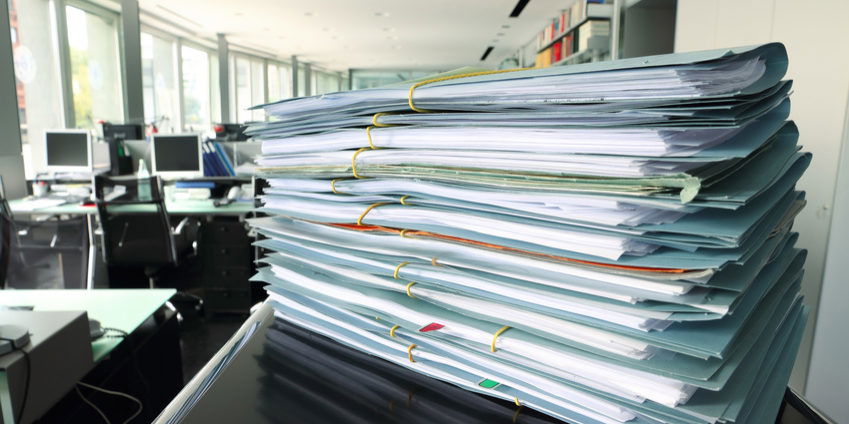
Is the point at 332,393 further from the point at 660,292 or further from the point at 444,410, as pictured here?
the point at 660,292

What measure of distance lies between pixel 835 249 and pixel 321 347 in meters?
2.26

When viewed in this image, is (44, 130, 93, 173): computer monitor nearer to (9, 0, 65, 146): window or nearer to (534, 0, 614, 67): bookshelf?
(9, 0, 65, 146): window

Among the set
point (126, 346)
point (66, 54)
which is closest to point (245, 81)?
point (66, 54)

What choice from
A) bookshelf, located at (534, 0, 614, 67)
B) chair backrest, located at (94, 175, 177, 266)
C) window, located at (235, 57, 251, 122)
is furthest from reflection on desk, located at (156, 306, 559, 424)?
window, located at (235, 57, 251, 122)

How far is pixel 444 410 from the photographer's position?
38 cm

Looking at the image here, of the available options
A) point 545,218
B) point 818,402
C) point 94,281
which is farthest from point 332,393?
point 94,281

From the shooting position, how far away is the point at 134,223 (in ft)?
11.8

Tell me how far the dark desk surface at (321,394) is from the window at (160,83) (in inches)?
368

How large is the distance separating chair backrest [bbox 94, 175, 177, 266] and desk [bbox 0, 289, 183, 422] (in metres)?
1.38

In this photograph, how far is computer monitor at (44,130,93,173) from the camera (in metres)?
5.05

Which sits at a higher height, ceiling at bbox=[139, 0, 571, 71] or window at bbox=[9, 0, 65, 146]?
ceiling at bbox=[139, 0, 571, 71]

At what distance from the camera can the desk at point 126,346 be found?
72.2 inches

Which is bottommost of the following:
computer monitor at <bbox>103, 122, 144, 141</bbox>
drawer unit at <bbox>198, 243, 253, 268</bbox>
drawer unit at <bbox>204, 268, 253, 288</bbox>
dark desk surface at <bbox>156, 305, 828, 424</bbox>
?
drawer unit at <bbox>204, 268, 253, 288</bbox>

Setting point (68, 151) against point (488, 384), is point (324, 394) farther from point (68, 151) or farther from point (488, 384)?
point (68, 151)
